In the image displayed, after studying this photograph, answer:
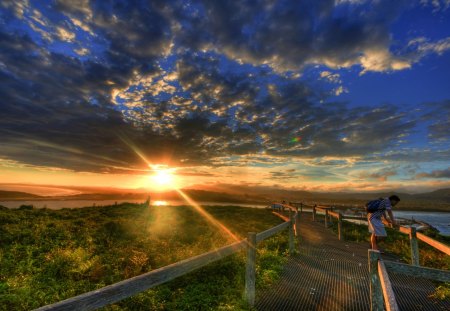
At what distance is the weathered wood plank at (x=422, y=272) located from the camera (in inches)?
156

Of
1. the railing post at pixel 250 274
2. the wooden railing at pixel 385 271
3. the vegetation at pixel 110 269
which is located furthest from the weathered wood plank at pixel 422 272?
the vegetation at pixel 110 269

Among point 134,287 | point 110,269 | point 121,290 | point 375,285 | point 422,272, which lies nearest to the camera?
point 121,290

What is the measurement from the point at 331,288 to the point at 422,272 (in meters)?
3.26

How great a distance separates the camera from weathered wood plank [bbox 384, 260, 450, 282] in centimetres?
395

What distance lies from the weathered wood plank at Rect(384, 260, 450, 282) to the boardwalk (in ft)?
6.57

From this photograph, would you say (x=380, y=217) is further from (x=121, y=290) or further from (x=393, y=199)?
(x=121, y=290)

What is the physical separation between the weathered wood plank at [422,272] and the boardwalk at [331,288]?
200cm

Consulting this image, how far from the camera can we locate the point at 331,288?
22.6 ft

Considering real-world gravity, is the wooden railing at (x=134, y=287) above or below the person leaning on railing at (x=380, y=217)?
below

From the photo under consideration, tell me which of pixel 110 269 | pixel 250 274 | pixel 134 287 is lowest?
pixel 110 269

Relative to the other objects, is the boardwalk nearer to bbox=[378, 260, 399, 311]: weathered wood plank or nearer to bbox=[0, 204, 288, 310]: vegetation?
bbox=[0, 204, 288, 310]: vegetation

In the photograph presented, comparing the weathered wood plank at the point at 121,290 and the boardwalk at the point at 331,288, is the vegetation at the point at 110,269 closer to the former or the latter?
the boardwalk at the point at 331,288

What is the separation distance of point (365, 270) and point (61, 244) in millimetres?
11902

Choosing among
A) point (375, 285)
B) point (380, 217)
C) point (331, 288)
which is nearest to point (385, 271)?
point (375, 285)
